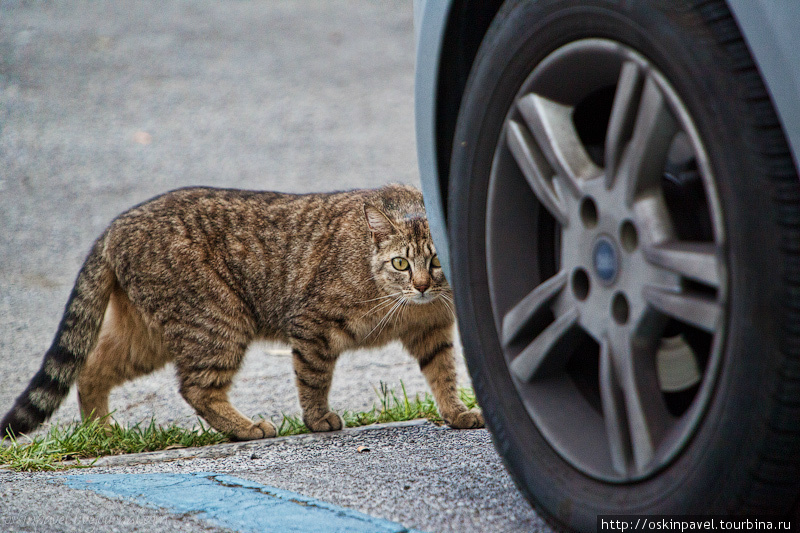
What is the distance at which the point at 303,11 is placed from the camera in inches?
607

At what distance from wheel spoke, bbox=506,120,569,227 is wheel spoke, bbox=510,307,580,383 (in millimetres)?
260

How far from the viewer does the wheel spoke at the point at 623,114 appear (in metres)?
1.89

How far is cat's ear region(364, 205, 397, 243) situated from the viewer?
14.8 ft

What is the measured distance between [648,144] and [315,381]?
2766mm

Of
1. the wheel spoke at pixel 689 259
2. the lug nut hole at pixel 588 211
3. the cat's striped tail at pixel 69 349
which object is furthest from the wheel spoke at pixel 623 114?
the cat's striped tail at pixel 69 349

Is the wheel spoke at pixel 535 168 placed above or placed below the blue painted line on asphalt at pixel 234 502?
above

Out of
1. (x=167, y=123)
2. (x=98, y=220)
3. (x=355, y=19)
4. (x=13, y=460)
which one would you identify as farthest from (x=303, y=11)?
(x=13, y=460)

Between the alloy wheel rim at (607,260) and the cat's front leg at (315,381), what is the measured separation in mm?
2028

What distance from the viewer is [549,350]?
2170 millimetres

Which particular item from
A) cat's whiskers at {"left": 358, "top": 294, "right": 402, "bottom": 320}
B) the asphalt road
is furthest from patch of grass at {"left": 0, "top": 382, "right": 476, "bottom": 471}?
cat's whiskers at {"left": 358, "top": 294, "right": 402, "bottom": 320}

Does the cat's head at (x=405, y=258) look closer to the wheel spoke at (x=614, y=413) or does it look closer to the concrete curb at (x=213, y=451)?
the concrete curb at (x=213, y=451)

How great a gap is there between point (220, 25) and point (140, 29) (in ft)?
4.46

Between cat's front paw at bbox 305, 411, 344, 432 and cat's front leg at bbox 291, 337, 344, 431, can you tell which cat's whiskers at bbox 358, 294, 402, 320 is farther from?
cat's front paw at bbox 305, 411, 344, 432

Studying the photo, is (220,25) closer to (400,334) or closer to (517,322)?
(400,334)
